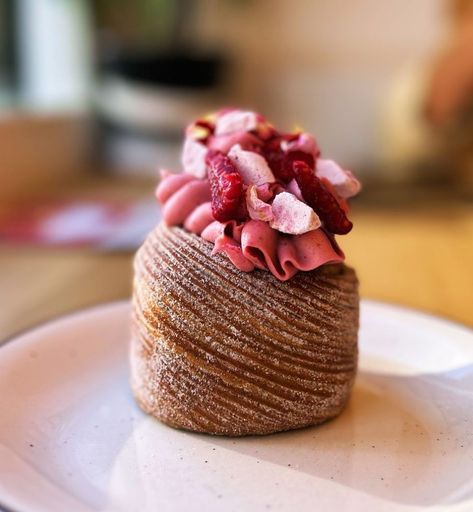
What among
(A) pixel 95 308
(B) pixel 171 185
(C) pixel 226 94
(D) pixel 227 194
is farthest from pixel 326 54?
(D) pixel 227 194

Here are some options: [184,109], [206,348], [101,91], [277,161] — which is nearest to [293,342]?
[206,348]

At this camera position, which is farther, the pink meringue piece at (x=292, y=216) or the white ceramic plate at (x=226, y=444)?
the pink meringue piece at (x=292, y=216)

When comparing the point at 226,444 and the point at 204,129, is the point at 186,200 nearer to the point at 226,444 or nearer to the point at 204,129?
the point at 204,129

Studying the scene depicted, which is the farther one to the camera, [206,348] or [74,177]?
[74,177]

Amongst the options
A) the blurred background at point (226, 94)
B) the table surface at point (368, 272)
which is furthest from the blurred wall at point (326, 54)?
the table surface at point (368, 272)

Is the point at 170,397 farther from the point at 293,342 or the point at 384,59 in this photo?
the point at 384,59

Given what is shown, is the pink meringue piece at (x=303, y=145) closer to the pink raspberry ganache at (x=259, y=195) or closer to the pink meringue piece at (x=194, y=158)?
the pink raspberry ganache at (x=259, y=195)
